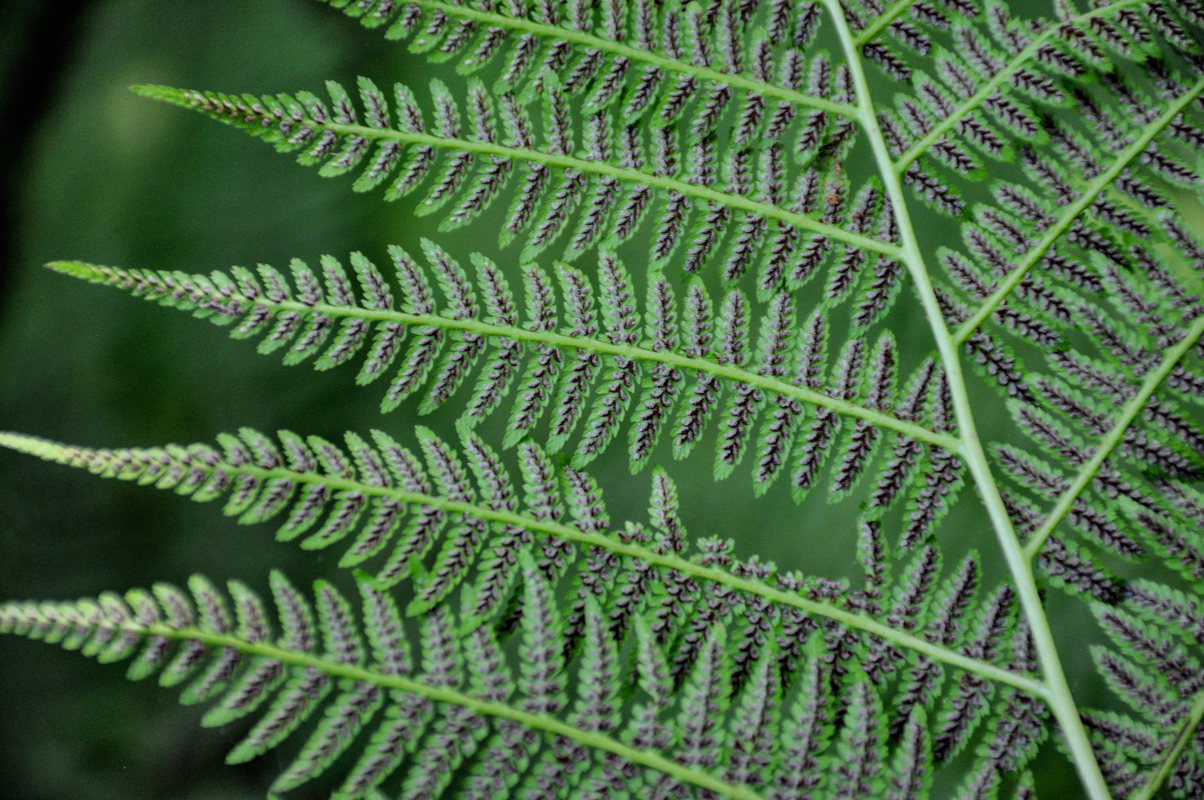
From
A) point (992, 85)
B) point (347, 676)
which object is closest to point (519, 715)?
point (347, 676)

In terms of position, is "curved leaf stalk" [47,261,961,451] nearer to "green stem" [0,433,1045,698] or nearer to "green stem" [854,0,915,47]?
"green stem" [0,433,1045,698]

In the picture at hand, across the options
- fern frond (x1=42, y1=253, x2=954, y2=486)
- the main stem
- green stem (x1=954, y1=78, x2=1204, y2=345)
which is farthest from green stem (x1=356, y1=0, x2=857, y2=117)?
green stem (x1=954, y1=78, x2=1204, y2=345)

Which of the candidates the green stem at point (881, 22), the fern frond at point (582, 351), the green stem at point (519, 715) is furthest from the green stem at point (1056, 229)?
the green stem at point (519, 715)

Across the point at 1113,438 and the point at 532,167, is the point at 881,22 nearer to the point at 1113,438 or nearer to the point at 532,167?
the point at 532,167

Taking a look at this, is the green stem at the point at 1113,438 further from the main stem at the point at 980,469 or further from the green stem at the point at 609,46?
the green stem at the point at 609,46

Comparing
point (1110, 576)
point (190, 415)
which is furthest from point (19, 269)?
point (1110, 576)

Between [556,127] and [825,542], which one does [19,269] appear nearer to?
[556,127]
